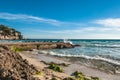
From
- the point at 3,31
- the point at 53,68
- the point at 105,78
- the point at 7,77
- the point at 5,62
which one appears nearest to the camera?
the point at 7,77

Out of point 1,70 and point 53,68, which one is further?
point 53,68

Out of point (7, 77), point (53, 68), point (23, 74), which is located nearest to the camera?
point (7, 77)

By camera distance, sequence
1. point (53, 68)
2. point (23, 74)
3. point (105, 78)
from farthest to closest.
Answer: point (53, 68) → point (105, 78) → point (23, 74)

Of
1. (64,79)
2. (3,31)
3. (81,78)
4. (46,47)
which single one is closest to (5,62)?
(64,79)

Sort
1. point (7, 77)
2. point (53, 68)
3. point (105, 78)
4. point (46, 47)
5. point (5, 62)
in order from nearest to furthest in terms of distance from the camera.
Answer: point (7, 77) → point (5, 62) → point (105, 78) → point (53, 68) → point (46, 47)

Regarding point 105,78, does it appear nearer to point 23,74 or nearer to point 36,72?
point 36,72

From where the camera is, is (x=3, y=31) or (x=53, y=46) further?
(x=3, y=31)

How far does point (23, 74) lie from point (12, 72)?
615 mm

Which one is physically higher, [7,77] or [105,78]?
[7,77]

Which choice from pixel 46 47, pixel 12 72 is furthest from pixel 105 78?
pixel 46 47

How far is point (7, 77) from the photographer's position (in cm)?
715

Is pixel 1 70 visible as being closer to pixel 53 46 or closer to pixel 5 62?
pixel 5 62

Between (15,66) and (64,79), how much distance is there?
242cm

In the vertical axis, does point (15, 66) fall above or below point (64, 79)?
above
